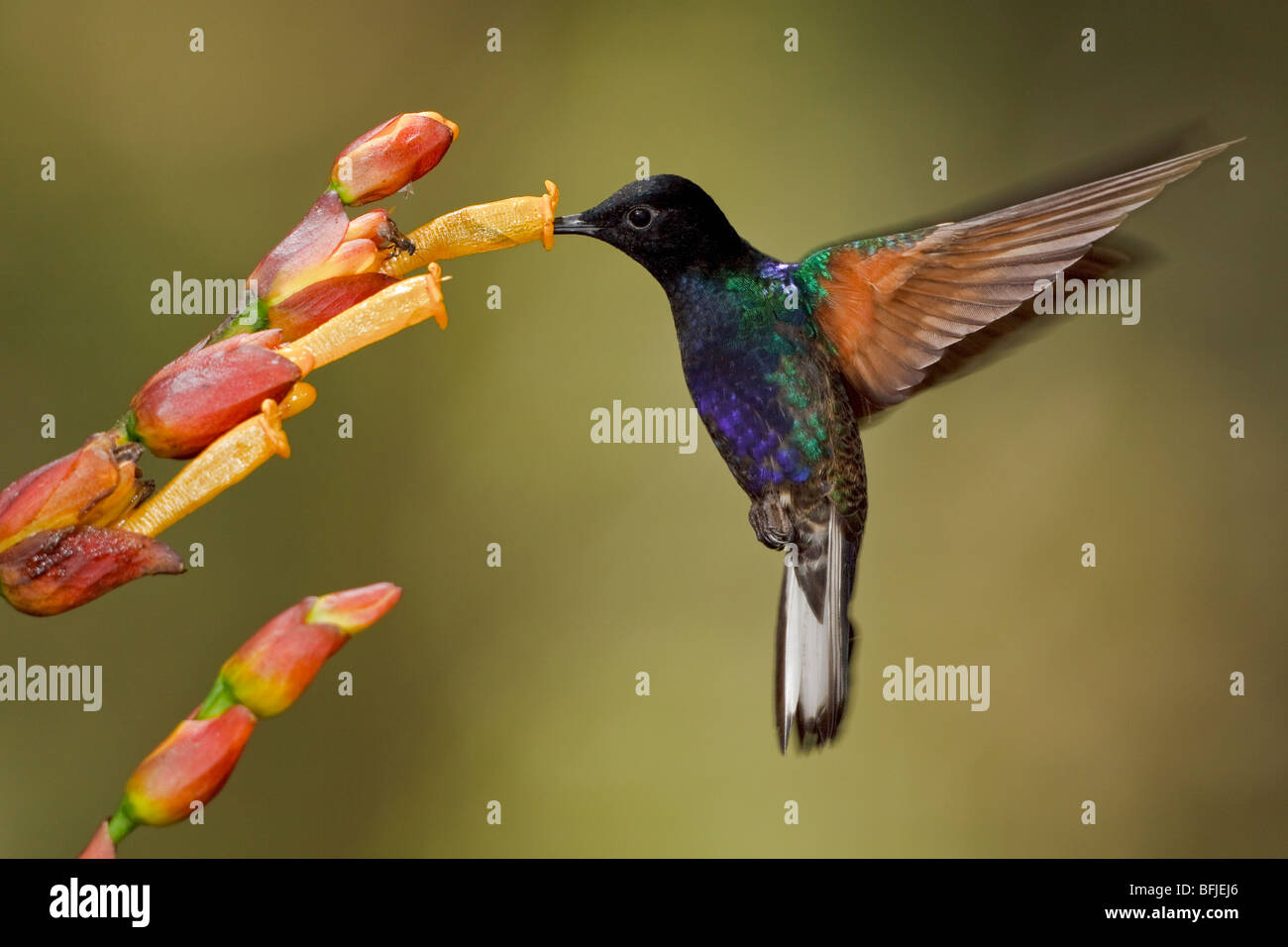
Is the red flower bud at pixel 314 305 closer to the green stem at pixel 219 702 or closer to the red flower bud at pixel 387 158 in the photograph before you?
the red flower bud at pixel 387 158

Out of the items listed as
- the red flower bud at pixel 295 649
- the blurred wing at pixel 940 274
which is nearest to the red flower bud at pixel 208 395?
the red flower bud at pixel 295 649

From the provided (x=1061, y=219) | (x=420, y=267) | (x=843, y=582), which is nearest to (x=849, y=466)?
(x=843, y=582)

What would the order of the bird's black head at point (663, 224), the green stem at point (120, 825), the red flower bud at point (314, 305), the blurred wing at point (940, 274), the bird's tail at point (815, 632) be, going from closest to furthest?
the green stem at point (120, 825)
the red flower bud at point (314, 305)
the blurred wing at point (940, 274)
the bird's black head at point (663, 224)
the bird's tail at point (815, 632)

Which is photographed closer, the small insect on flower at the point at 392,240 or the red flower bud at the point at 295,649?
the red flower bud at the point at 295,649

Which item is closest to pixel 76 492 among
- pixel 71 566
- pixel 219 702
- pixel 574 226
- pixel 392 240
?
pixel 71 566

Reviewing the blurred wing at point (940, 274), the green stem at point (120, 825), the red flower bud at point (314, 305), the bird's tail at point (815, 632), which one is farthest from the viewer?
the bird's tail at point (815, 632)

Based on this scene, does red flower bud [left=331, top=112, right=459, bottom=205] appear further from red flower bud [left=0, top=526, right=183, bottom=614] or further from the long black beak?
red flower bud [left=0, top=526, right=183, bottom=614]

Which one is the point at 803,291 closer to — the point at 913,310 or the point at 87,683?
the point at 913,310
